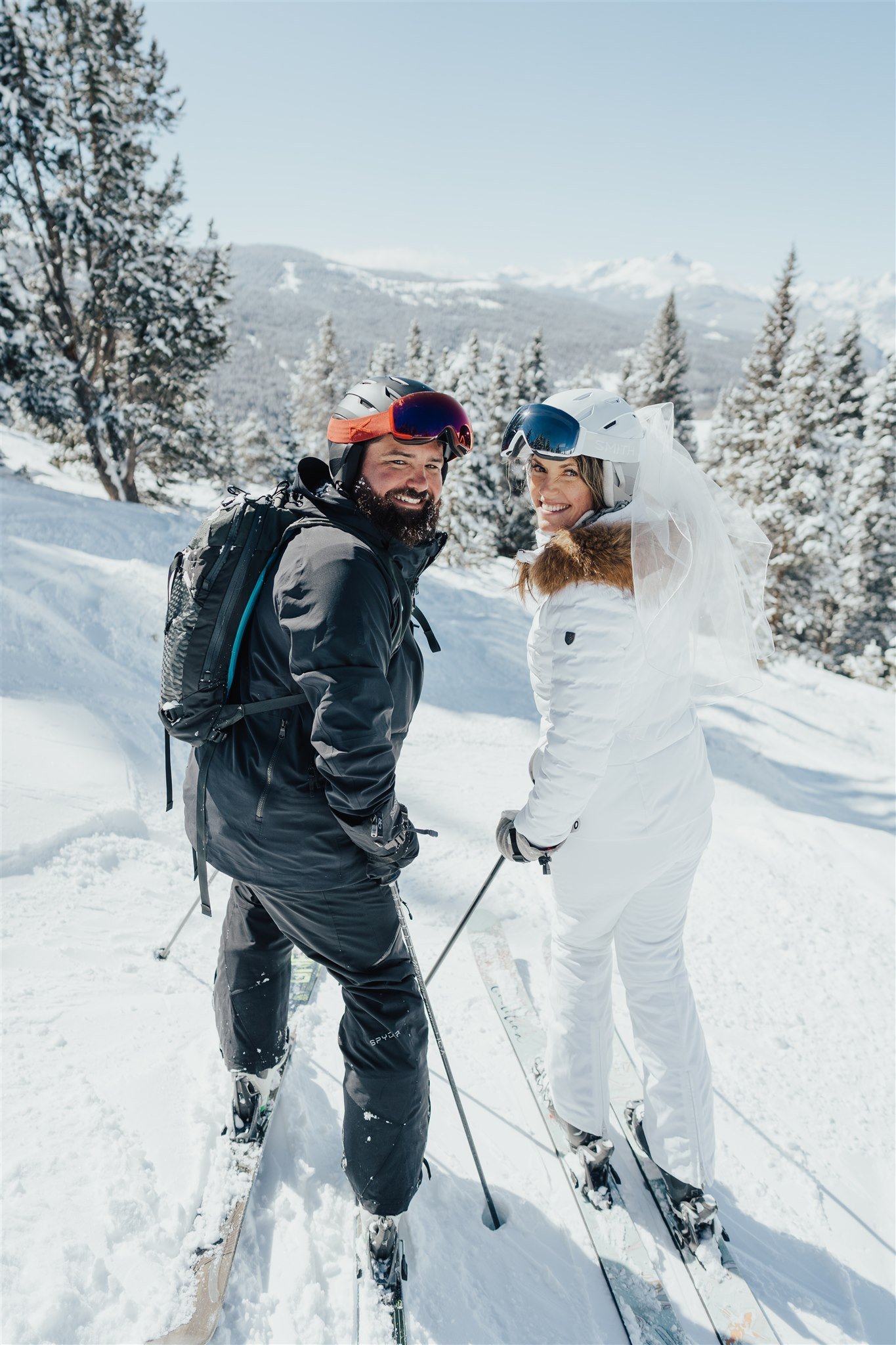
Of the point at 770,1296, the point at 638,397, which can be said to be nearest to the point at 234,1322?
the point at 770,1296

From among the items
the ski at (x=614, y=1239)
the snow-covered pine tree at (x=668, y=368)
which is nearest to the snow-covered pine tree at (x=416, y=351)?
the snow-covered pine tree at (x=668, y=368)

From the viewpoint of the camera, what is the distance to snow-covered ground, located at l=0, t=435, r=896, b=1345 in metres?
1.85

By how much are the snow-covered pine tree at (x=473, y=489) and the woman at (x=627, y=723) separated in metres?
17.0

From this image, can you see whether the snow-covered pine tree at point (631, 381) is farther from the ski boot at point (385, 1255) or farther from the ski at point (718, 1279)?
the ski boot at point (385, 1255)

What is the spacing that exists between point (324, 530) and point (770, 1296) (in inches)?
106

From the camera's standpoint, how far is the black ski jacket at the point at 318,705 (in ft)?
5.05

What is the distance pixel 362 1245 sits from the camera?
1929mm

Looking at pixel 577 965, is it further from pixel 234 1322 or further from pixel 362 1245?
pixel 234 1322

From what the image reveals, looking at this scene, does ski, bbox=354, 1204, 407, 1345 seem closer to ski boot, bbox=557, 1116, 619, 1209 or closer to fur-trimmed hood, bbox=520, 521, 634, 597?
ski boot, bbox=557, 1116, 619, 1209

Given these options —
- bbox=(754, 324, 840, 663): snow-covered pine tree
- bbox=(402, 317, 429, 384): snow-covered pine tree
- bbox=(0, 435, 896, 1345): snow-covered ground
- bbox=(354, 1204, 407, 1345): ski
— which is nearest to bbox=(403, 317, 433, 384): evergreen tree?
bbox=(402, 317, 429, 384): snow-covered pine tree

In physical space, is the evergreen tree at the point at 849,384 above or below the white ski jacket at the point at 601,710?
above

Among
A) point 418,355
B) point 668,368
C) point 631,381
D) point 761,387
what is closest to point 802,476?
point 761,387

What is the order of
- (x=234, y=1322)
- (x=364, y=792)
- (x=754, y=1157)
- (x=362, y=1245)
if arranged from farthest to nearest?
(x=754, y=1157) < (x=362, y=1245) < (x=234, y=1322) < (x=364, y=792)

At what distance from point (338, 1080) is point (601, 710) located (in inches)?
68.5
